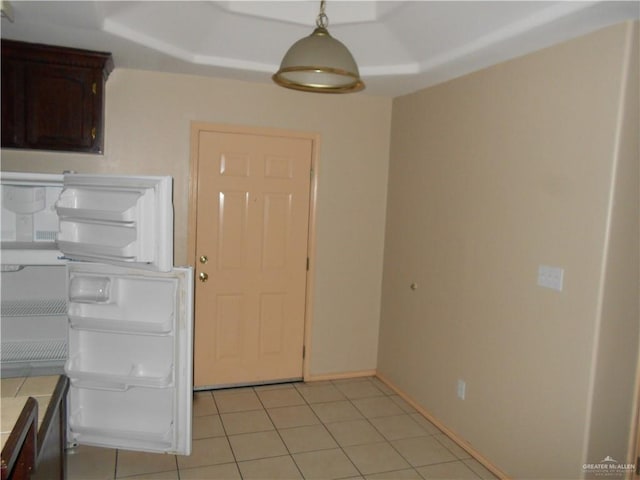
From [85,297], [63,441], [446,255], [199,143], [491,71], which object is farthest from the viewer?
[199,143]

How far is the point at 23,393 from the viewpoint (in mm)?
2057

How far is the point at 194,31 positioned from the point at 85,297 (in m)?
1.75

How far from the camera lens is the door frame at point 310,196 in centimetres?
373

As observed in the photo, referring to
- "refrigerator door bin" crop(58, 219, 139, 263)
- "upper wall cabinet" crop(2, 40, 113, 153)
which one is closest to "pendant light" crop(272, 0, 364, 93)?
"refrigerator door bin" crop(58, 219, 139, 263)

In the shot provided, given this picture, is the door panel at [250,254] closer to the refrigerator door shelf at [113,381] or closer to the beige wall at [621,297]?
the refrigerator door shelf at [113,381]

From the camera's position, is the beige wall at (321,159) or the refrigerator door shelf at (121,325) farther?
the beige wall at (321,159)

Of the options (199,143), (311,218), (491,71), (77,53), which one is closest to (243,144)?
(199,143)

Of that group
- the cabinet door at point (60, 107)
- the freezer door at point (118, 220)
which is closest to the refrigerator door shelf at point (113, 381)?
the freezer door at point (118, 220)

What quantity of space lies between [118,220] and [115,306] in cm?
57

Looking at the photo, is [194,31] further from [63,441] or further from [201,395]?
[201,395]

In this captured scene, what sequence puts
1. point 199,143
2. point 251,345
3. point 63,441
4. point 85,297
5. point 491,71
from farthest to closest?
point 251,345 → point 199,143 → point 491,71 → point 85,297 → point 63,441

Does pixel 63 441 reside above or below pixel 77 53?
below

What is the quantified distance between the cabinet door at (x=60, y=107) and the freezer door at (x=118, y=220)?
1.72ft

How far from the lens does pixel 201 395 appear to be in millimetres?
3867
